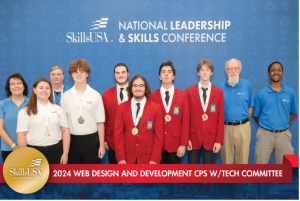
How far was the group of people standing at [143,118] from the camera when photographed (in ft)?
9.18

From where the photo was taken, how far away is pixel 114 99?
3.22m

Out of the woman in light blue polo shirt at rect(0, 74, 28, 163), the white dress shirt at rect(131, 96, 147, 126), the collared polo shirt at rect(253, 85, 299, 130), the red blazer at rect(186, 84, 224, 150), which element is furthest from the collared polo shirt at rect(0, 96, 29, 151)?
the collared polo shirt at rect(253, 85, 299, 130)

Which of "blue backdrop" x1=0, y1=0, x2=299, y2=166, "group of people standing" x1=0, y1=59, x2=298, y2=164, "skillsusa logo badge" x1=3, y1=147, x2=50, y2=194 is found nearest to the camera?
"skillsusa logo badge" x1=3, y1=147, x2=50, y2=194

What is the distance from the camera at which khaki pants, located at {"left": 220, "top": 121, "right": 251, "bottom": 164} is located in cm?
345

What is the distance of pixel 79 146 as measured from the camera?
9.85 feet

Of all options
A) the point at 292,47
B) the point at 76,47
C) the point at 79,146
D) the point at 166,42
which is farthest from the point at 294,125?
the point at 76,47

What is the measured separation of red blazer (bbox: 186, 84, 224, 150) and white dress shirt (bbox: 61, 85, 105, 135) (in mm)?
1219

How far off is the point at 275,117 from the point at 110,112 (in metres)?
2.42

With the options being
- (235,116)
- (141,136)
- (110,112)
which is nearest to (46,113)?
(110,112)

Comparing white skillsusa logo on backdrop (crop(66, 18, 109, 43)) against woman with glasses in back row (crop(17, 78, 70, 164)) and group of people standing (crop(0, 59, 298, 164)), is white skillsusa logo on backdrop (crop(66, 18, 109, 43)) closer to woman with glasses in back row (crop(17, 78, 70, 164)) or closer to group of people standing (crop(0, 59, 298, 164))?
group of people standing (crop(0, 59, 298, 164))

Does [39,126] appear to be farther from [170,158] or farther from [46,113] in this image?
[170,158]

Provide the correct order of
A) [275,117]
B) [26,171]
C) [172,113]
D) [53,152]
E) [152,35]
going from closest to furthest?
[26,171] < [53,152] < [172,113] < [275,117] < [152,35]

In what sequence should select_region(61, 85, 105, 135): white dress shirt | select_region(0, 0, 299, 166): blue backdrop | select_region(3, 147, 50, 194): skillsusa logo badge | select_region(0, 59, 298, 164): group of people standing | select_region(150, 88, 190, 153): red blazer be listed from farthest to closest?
select_region(0, 0, 299, 166): blue backdrop
select_region(150, 88, 190, 153): red blazer
select_region(61, 85, 105, 135): white dress shirt
select_region(0, 59, 298, 164): group of people standing
select_region(3, 147, 50, 194): skillsusa logo badge

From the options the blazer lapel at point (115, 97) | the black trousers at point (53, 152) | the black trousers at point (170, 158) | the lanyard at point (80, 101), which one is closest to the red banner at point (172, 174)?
the black trousers at point (53, 152)
